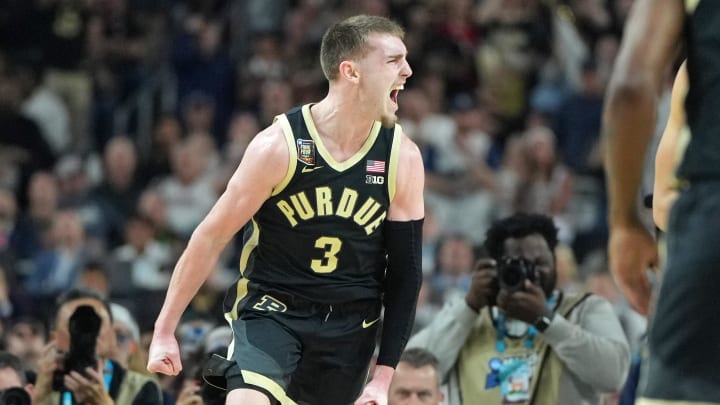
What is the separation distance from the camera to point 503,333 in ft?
24.8

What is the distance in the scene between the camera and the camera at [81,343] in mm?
6980

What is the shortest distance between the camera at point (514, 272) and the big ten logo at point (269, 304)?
177 cm

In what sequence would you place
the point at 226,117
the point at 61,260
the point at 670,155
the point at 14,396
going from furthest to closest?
the point at 226,117 < the point at 61,260 < the point at 14,396 < the point at 670,155

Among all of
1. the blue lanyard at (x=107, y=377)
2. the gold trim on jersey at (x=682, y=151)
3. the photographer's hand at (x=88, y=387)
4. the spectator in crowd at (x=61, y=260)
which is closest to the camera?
the gold trim on jersey at (x=682, y=151)

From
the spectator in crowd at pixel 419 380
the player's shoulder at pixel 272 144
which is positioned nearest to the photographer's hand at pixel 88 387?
the spectator in crowd at pixel 419 380

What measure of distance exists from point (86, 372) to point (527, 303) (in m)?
2.28

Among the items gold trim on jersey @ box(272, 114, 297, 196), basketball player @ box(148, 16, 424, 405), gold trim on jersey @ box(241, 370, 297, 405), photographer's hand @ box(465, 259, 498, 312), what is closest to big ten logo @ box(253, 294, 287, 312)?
basketball player @ box(148, 16, 424, 405)

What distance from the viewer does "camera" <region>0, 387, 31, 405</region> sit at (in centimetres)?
658

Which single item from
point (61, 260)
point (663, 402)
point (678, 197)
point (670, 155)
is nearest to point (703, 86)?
point (678, 197)

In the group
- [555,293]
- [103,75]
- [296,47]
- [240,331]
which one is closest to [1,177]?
[103,75]

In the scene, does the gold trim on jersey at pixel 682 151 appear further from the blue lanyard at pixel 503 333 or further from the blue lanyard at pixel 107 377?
the blue lanyard at pixel 107 377

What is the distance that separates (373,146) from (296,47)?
10.7 m

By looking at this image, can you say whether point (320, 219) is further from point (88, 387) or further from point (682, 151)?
point (682, 151)

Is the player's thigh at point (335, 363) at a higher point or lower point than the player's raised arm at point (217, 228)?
lower
